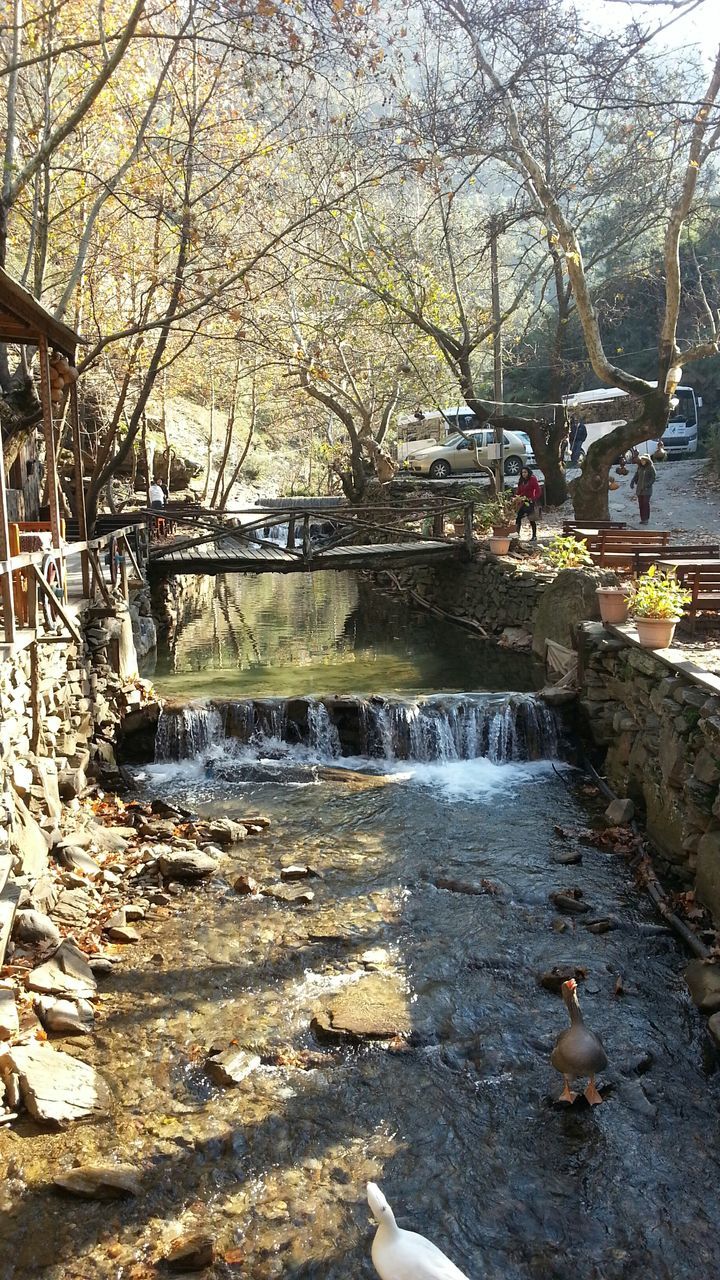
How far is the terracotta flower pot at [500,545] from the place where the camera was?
1717cm

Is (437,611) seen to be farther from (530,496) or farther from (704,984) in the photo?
(704,984)

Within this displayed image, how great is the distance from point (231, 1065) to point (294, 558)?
39.4 feet

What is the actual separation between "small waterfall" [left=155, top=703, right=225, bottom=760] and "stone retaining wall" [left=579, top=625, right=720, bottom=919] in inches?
182

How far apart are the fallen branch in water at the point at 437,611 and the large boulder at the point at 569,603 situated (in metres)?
3.78

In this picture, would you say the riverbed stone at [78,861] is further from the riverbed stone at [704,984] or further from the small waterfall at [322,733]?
the riverbed stone at [704,984]

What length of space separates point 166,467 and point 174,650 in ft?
47.5

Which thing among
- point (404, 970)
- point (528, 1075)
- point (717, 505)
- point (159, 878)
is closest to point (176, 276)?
point (159, 878)

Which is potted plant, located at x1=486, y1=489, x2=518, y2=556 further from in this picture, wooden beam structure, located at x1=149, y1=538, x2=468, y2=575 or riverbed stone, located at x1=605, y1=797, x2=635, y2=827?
riverbed stone, located at x1=605, y1=797, x2=635, y2=827

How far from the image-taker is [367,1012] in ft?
18.5

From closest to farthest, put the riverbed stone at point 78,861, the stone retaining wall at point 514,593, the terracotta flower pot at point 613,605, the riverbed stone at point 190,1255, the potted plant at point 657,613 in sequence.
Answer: the riverbed stone at point 190,1255, the riverbed stone at point 78,861, the potted plant at point 657,613, the terracotta flower pot at point 613,605, the stone retaining wall at point 514,593

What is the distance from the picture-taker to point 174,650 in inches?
683

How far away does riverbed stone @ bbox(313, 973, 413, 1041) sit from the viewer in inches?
214

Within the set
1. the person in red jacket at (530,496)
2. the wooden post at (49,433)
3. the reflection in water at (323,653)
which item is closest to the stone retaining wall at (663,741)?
the reflection in water at (323,653)

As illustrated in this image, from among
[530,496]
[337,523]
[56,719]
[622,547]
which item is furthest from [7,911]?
[530,496]
